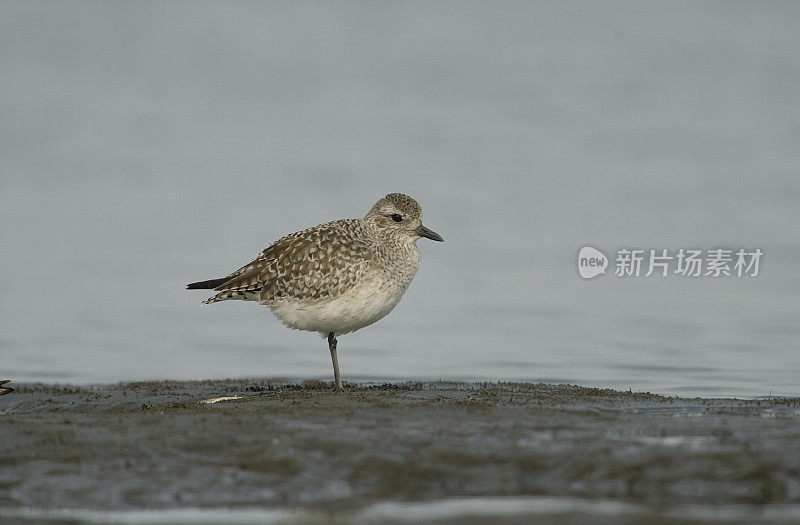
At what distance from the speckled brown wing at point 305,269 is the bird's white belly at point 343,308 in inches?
2.7

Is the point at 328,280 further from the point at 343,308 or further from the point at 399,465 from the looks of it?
the point at 399,465

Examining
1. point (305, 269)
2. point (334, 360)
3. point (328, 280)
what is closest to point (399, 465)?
point (334, 360)

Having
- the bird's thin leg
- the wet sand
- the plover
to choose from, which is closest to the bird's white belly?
the plover

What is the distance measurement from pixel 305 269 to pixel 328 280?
258mm

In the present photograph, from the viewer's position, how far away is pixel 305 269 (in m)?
11.1

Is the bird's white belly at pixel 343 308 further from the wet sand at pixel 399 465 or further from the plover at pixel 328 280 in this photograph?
the wet sand at pixel 399 465

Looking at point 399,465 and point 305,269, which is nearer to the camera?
point 399,465

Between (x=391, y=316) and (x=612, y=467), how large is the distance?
371 inches

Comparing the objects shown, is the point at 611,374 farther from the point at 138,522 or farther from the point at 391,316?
the point at 138,522

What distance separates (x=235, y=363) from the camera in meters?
14.0

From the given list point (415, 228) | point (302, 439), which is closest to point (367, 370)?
point (415, 228)

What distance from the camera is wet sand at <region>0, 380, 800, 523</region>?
6.85 m

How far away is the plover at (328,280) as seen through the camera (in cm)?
1098

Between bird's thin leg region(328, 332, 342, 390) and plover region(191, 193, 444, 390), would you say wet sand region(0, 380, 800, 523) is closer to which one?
bird's thin leg region(328, 332, 342, 390)
